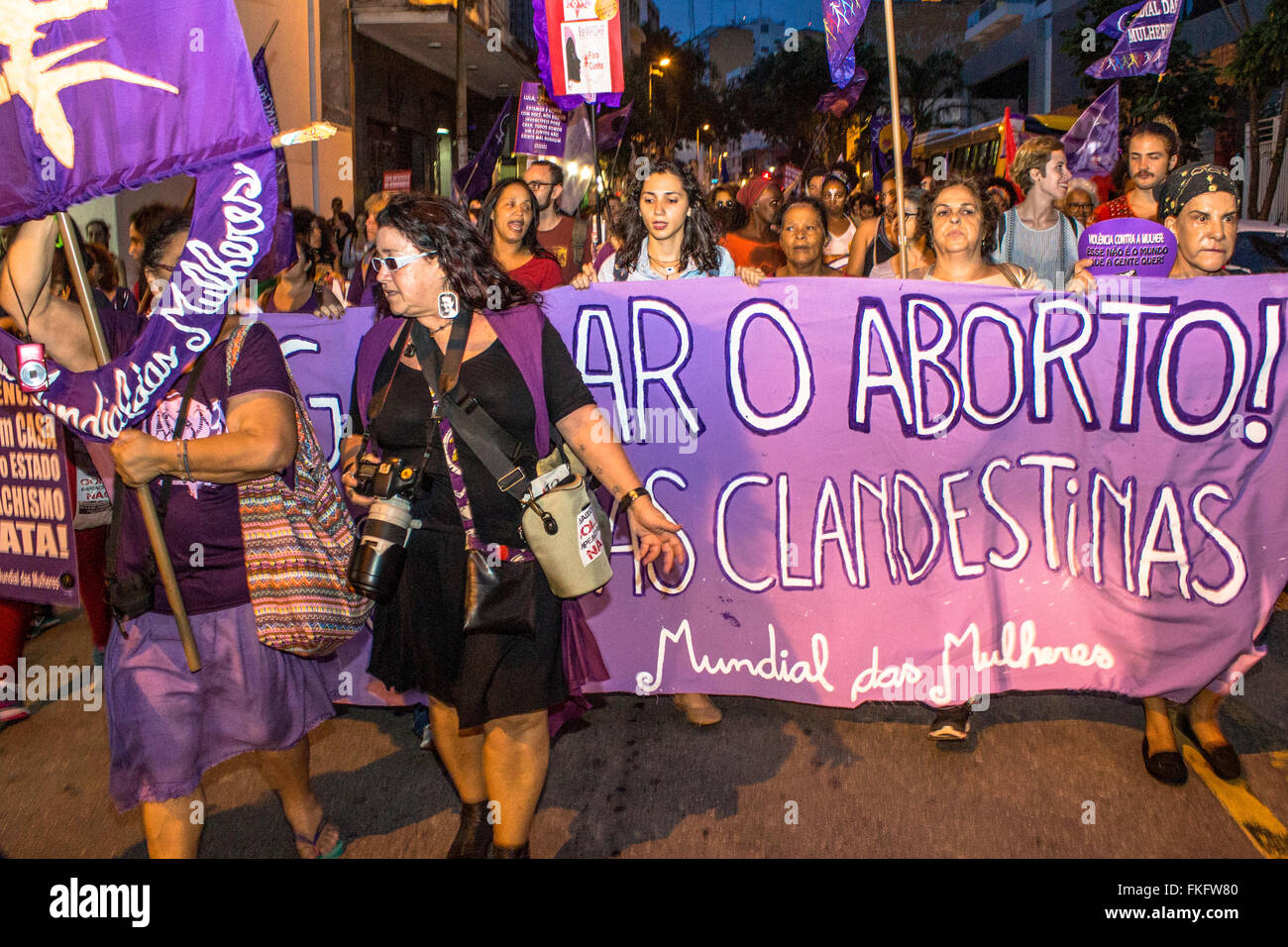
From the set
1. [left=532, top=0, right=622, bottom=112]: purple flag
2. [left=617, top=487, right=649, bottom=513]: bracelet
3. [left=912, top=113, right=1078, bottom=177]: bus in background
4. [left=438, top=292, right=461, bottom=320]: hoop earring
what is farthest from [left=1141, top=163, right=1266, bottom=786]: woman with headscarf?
[left=912, top=113, right=1078, bottom=177]: bus in background

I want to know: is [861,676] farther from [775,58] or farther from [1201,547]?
[775,58]

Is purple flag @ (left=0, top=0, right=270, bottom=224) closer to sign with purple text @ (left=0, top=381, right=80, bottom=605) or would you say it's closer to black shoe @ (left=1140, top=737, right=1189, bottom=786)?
sign with purple text @ (left=0, top=381, right=80, bottom=605)

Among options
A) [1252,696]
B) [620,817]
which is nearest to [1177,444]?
[1252,696]

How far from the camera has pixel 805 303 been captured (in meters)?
3.79

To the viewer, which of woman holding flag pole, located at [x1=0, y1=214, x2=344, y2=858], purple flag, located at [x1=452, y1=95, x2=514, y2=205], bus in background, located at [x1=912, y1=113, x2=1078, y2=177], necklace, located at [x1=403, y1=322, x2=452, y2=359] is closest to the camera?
woman holding flag pole, located at [x1=0, y1=214, x2=344, y2=858]

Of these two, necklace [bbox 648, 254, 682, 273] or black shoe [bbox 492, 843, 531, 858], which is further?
necklace [bbox 648, 254, 682, 273]

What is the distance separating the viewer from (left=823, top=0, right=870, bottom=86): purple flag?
5219 millimetres

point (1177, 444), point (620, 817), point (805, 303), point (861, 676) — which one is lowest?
point (620, 817)

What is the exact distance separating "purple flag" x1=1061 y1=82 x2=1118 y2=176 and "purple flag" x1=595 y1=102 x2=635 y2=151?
4.94 meters

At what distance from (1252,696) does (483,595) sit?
3.30 meters

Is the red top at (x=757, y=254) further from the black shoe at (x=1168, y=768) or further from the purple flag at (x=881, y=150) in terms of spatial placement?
the black shoe at (x=1168, y=768)

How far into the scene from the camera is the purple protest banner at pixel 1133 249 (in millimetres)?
3992

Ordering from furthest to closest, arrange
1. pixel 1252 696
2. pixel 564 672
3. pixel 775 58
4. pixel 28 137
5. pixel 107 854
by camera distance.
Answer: pixel 775 58 < pixel 1252 696 < pixel 107 854 < pixel 564 672 < pixel 28 137

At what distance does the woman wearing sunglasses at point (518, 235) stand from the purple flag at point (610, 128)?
21.3 feet
